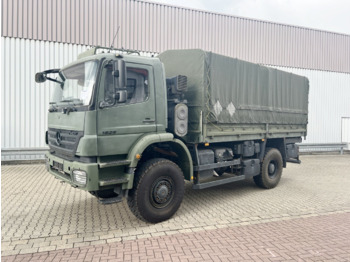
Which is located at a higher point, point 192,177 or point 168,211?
point 192,177

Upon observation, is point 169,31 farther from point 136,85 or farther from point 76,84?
point 76,84

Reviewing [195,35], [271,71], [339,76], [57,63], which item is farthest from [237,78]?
[339,76]

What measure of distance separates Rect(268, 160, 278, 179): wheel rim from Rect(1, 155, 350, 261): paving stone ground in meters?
0.41

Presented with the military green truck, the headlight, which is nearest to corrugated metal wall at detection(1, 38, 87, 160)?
the military green truck

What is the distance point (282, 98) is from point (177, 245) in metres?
5.56

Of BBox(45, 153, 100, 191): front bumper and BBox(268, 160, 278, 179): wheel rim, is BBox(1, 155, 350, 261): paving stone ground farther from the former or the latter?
BBox(45, 153, 100, 191): front bumper

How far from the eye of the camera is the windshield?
4.54 meters

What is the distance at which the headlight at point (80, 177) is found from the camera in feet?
14.3

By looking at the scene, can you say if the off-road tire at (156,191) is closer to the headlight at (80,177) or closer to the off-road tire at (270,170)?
the headlight at (80,177)

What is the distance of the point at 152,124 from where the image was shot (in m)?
5.06

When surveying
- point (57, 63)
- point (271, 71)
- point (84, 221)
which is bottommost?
point (84, 221)

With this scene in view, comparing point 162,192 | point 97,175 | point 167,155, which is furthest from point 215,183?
point 97,175

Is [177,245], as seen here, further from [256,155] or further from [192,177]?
[256,155]

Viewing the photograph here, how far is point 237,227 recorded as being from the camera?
4.87 meters
